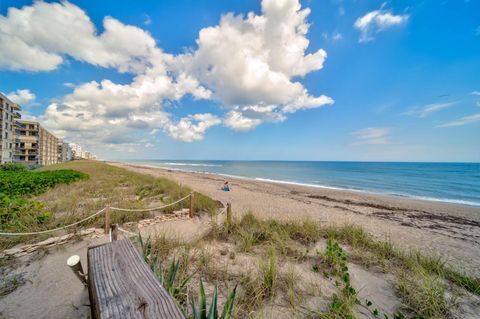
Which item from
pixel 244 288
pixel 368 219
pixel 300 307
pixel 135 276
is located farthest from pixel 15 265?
pixel 368 219

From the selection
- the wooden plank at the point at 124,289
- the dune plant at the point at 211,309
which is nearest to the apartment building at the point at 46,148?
the wooden plank at the point at 124,289

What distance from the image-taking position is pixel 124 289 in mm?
919

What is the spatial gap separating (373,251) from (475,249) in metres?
6.02

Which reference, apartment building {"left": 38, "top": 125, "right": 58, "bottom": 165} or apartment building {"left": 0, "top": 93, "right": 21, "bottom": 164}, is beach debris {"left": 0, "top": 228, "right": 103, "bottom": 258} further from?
apartment building {"left": 38, "top": 125, "right": 58, "bottom": 165}

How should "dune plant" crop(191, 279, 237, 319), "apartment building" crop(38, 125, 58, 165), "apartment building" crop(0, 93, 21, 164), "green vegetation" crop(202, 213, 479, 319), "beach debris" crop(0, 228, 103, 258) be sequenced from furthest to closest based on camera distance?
"apartment building" crop(38, 125, 58, 165) < "apartment building" crop(0, 93, 21, 164) < "beach debris" crop(0, 228, 103, 258) < "green vegetation" crop(202, 213, 479, 319) < "dune plant" crop(191, 279, 237, 319)

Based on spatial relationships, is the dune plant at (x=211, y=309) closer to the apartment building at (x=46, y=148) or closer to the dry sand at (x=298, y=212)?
the dry sand at (x=298, y=212)

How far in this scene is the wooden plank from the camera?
30.7 inches

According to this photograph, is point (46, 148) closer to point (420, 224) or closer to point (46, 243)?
point (46, 243)

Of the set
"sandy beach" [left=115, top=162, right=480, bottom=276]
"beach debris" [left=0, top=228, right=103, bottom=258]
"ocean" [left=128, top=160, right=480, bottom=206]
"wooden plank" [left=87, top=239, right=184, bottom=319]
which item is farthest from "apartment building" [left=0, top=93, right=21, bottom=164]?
"wooden plank" [left=87, top=239, right=184, bottom=319]

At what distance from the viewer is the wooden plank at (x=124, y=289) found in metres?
0.78

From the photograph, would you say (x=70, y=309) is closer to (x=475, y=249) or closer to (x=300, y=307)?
(x=300, y=307)

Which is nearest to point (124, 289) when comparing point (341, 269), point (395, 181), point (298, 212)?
point (341, 269)

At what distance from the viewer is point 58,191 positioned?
9.87m

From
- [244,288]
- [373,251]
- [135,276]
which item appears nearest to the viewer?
[135,276]
